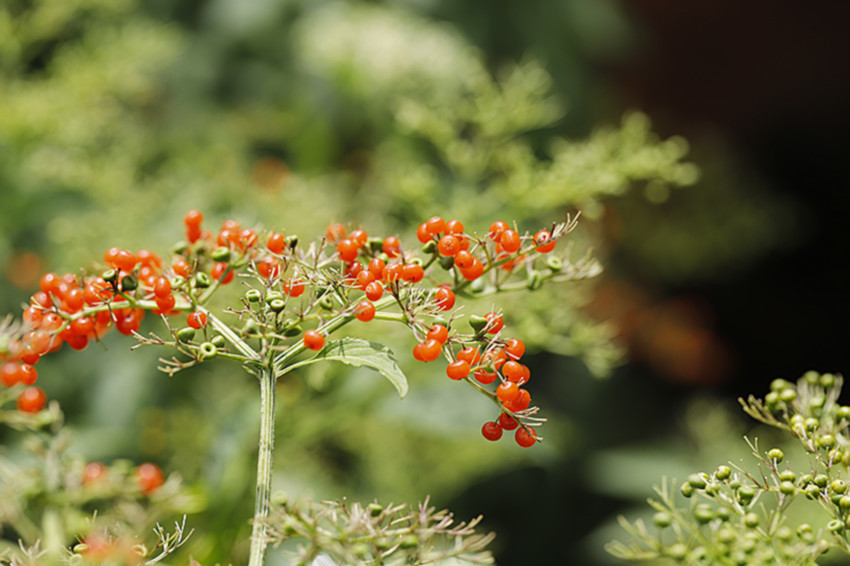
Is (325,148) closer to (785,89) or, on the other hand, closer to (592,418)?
(592,418)

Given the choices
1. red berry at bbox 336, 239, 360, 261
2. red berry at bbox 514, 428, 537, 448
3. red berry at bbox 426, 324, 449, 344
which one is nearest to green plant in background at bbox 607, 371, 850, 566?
red berry at bbox 514, 428, 537, 448

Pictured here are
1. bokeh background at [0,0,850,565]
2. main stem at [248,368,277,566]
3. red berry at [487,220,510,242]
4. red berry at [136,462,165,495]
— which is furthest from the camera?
bokeh background at [0,0,850,565]

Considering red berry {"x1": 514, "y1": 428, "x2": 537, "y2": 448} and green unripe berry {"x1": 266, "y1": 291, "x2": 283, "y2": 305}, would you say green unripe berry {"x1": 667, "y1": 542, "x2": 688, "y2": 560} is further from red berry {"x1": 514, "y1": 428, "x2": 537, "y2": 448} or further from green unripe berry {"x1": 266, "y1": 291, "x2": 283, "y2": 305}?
green unripe berry {"x1": 266, "y1": 291, "x2": 283, "y2": 305}

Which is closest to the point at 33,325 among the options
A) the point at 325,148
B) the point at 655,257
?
the point at 325,148

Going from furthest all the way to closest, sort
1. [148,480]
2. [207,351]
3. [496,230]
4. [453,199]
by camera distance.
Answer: [453,199] → [148,480] → [496,230] → [207,351]

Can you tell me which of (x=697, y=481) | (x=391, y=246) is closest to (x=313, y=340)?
(x=391, y=246)

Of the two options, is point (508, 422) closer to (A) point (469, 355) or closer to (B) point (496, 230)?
(A) point (469, 355)

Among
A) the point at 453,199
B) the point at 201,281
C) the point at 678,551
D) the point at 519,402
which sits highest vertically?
the point at 453,199
